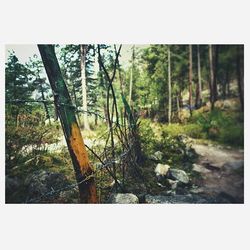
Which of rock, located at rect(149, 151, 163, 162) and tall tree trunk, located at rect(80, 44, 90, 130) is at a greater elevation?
tall tree trunk, located at rect(80, 44, 90, 130)

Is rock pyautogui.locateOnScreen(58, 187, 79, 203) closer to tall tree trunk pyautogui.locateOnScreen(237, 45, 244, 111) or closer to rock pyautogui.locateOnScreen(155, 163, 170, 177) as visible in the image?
rock pyautogui.locateOnScreen(155, 163, 170, 177)

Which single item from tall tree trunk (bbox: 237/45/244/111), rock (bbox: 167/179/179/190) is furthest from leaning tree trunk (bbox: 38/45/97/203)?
tall tree trunk (bbox: 237/45/244/111)

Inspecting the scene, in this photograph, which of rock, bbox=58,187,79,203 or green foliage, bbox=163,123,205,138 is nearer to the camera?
rock, bbox=58,187,79,203

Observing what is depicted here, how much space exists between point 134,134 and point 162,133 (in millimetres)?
255

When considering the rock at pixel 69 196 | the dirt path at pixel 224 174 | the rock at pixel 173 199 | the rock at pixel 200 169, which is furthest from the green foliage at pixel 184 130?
the rock at pixel 69 196

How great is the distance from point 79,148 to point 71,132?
15cm

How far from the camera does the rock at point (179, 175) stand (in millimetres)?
2615

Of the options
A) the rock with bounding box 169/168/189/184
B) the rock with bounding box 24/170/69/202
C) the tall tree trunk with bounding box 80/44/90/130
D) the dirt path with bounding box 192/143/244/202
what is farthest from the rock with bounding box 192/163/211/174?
the rock with bounding box 24/170/69/202

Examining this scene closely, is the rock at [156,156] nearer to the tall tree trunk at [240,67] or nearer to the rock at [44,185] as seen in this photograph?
the rock at [44,185]

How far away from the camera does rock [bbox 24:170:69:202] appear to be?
Result: 8.21 feet

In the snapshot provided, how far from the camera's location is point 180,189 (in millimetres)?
2602

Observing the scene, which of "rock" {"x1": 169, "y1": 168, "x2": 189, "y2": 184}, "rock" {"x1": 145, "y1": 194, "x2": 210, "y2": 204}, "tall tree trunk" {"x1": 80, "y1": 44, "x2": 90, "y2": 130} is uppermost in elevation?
"tall tree trunk" {"x1": 80, "y1": 44, "x2": 90, "y2": 130}

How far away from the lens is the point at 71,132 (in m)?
2.54
